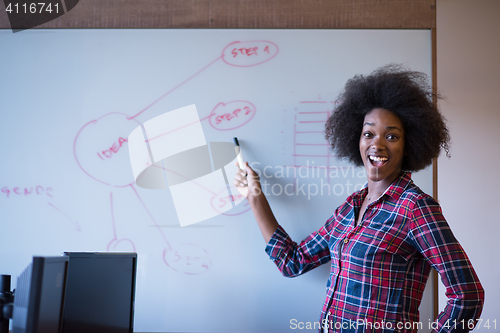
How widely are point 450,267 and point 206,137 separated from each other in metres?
0.90

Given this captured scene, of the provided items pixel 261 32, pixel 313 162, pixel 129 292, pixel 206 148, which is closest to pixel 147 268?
pixel 129 292

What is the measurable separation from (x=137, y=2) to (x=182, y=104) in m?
0.44

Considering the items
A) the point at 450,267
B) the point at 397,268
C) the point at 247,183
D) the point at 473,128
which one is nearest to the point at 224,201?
the point at 247,183

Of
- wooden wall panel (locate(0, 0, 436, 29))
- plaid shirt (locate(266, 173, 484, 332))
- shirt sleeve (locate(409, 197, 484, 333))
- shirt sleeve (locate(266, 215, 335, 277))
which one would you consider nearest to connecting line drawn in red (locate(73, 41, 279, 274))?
wooden wall panel (locate(0, 0, 436, 29))

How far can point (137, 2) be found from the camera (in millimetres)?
1485

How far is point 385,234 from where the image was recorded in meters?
1.04

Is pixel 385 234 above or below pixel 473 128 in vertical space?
below

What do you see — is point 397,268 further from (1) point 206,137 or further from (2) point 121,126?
(2) point 121,126

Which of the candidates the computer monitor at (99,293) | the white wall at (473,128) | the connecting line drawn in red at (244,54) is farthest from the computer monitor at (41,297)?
the white wall at (473,128)

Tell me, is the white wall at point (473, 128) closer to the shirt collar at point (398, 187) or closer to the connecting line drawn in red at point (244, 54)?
the shirt collar at point (398, 187)

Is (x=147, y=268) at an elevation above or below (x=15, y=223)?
below

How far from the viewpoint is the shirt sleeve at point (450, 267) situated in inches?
37.6

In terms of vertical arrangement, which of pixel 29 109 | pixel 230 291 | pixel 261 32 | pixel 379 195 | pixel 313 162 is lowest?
pixel 230 291

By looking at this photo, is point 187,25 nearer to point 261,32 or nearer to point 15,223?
point 261,32
